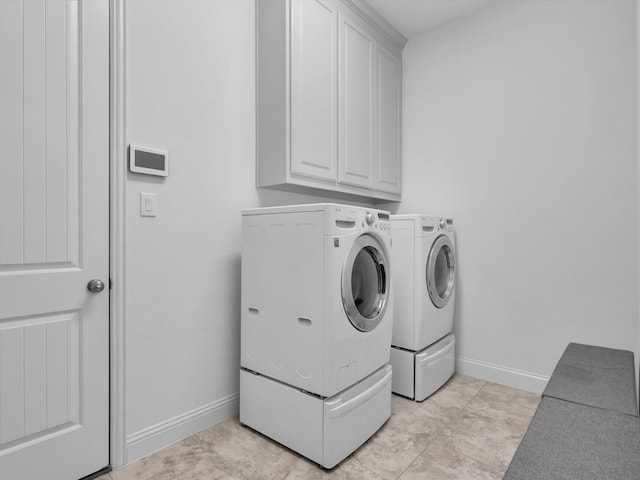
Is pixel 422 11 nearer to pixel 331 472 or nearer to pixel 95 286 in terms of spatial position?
pixel 95 286

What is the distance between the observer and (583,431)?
1.02 meters

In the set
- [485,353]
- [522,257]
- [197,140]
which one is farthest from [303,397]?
[522,257]

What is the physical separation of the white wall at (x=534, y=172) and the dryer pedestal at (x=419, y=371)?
41 cm

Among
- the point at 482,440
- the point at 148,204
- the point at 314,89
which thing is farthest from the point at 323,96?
the point at 482,440

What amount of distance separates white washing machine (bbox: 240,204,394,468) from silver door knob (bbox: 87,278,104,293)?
0.67 metres

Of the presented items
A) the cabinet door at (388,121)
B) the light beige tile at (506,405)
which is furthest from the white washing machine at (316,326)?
the cabinet door at (388,121)

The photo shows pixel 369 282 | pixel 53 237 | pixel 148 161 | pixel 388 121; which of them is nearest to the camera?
pixel 53 237

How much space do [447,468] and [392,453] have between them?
250 millimetres

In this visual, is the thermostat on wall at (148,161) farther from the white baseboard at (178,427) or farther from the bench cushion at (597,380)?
the bench cushion at (597,380)

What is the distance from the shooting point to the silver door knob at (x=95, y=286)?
59.7 inches

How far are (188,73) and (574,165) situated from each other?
7.90 feet

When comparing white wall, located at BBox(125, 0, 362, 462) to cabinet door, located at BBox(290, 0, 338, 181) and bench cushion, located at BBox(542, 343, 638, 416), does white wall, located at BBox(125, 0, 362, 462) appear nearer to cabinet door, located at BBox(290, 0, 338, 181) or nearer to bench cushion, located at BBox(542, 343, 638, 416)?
cabinet door, located at BBox(290, 0, 338, 181)

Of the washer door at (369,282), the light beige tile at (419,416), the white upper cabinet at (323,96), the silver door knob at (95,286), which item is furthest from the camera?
the white upper cabinet at (323,96)

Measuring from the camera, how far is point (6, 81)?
51.6 inches
